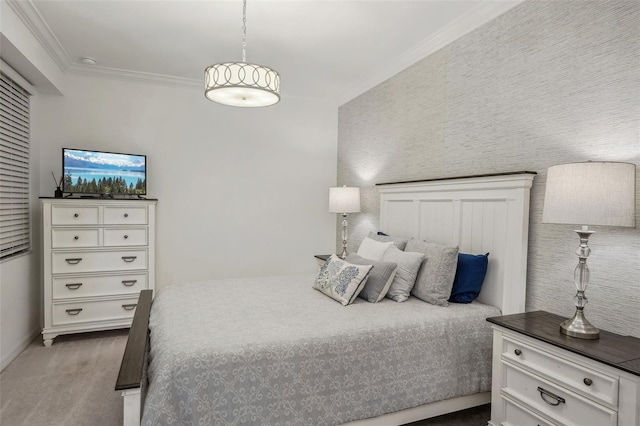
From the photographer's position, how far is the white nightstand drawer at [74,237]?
3350mm

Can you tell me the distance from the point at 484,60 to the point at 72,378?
3806 millimetres

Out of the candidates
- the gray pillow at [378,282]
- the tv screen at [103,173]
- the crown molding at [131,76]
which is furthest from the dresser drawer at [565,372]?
the crown molding at [131,76]

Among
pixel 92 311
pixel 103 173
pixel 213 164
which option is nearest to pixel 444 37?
pixel 213 164

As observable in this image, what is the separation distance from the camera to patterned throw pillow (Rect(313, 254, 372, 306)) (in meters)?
2.43

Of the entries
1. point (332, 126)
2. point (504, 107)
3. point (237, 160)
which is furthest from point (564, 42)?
point (237, 160)

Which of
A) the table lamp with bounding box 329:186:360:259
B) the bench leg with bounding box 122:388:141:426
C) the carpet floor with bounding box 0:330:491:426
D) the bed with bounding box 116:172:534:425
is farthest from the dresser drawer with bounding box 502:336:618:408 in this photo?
the table lamp with bounding box 329:186:360:259

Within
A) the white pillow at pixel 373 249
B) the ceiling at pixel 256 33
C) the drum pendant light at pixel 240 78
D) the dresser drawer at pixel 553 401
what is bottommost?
the dresser drawer at pixel 553 401

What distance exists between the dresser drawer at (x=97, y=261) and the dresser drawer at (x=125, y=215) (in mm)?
283

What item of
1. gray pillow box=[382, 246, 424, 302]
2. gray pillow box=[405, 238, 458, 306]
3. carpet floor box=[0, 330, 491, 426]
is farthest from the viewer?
gray pillow box=[382, 246, 424, 302]

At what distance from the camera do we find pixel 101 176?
3.66 meters

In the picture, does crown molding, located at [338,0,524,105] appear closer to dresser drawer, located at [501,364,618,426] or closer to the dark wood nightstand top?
the dark wood nightstand top

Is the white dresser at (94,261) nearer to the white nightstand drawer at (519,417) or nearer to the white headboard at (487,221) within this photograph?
the white headboard at (487,221)

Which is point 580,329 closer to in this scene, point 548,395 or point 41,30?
point 548,395

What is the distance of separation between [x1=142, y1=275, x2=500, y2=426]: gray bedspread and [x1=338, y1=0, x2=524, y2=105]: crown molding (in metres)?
2.01
